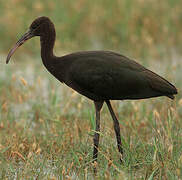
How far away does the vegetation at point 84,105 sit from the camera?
438 centimetres

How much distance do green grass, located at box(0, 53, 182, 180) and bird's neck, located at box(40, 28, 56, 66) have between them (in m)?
0.50

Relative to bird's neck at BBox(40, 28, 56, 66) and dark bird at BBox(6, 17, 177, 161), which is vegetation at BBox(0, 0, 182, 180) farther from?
bird's neck at BBox(40, 28, 56, 66)

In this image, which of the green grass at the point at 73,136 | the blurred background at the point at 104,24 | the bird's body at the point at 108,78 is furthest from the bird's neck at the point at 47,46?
the blurred background at the point at 104,24

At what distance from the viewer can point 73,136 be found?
5.21m

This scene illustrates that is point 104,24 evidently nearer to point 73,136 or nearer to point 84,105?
point 84,105

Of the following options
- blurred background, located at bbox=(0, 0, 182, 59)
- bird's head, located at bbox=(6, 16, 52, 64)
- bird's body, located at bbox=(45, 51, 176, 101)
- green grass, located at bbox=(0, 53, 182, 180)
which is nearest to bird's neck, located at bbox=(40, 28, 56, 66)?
bird's head, located at bbox=(6, 16, 52, 64)

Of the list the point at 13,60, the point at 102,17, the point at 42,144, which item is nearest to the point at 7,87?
the point at 13,60

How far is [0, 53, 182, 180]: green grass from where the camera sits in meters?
4.25

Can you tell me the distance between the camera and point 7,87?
6863 mm

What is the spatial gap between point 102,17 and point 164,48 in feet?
4.27

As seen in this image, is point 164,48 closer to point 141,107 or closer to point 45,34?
point 141,107

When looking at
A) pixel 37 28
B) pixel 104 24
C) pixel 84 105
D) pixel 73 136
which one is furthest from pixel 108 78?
pixel 104 24

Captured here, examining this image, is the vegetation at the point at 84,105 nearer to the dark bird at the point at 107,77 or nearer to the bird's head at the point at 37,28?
the dark bird at the point at 107,77

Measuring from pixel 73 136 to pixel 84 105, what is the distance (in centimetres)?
122
